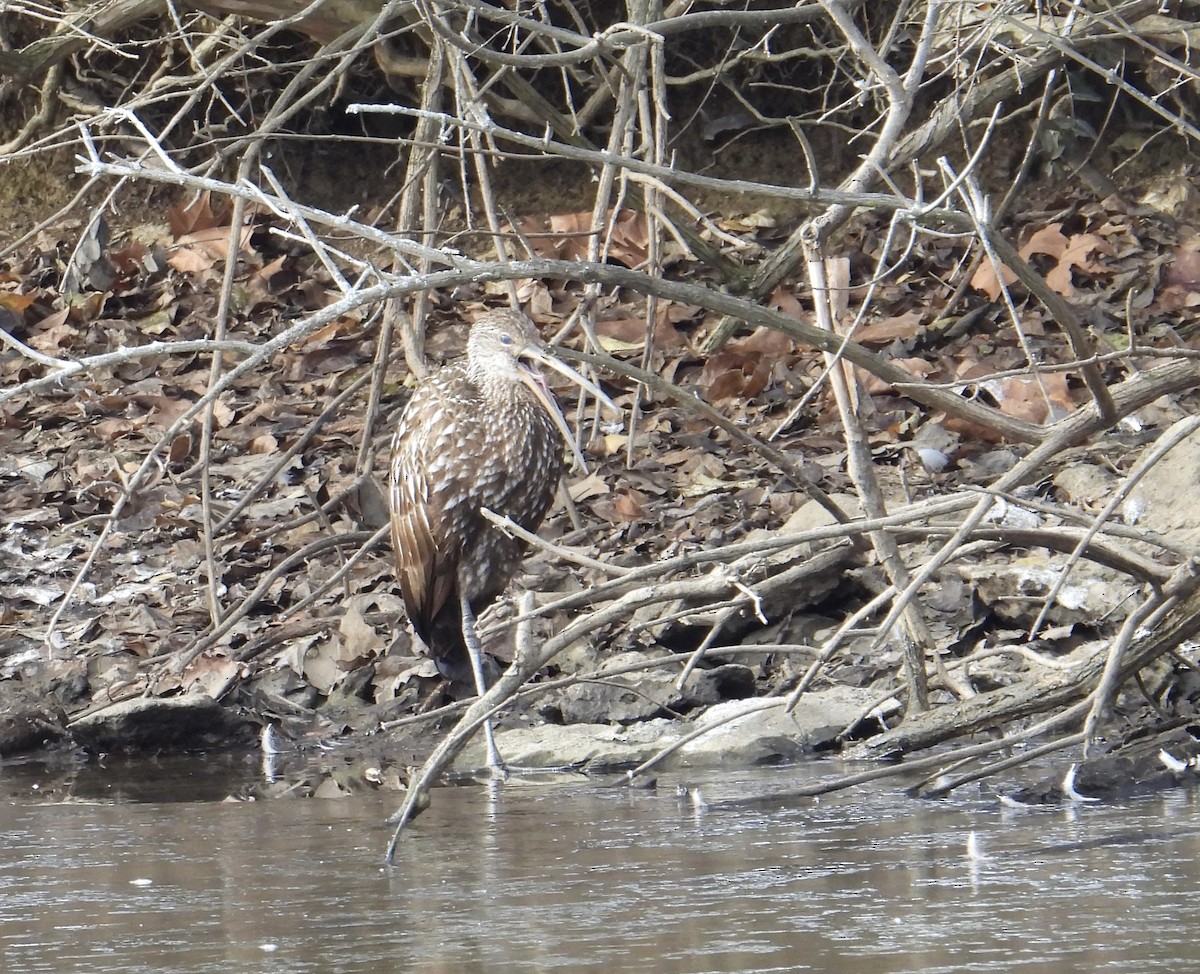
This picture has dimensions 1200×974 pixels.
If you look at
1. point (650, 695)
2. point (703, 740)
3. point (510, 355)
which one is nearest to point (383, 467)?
point (510, 355)

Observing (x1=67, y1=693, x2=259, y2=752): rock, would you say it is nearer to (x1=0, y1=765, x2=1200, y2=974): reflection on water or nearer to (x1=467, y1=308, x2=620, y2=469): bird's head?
(x1=0, y1=765, x2=1200, y2=974): reflection on water

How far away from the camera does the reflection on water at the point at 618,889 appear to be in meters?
2.61

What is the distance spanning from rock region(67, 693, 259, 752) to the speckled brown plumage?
74cm

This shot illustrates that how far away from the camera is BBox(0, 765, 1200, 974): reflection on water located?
2.61 metres

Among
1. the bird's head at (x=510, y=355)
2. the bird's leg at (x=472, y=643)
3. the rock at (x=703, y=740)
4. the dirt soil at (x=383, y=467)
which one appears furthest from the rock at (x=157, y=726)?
the bird's head at (x=510, y=355)

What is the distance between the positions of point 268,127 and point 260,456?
191 centimetres

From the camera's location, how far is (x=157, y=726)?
535cm

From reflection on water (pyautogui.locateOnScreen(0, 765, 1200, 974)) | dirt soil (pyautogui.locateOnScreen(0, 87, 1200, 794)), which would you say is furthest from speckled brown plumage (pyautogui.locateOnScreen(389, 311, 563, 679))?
reflection on water (pyautogui.locateOnScreen(0, 765, 1200, 974))

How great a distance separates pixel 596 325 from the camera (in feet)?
26.1

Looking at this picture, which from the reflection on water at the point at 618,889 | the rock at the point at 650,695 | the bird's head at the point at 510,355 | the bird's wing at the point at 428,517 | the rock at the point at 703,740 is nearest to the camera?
the reflection on water at the point at 618,889

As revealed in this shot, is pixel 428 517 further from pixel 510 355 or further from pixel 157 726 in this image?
pixel 157 726

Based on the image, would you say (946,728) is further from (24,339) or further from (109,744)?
(24,339)

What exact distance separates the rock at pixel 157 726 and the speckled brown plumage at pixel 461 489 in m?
0.74

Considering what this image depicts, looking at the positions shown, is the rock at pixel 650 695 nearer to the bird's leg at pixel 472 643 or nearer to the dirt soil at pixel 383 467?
the dirt soil at pixel 383 467
